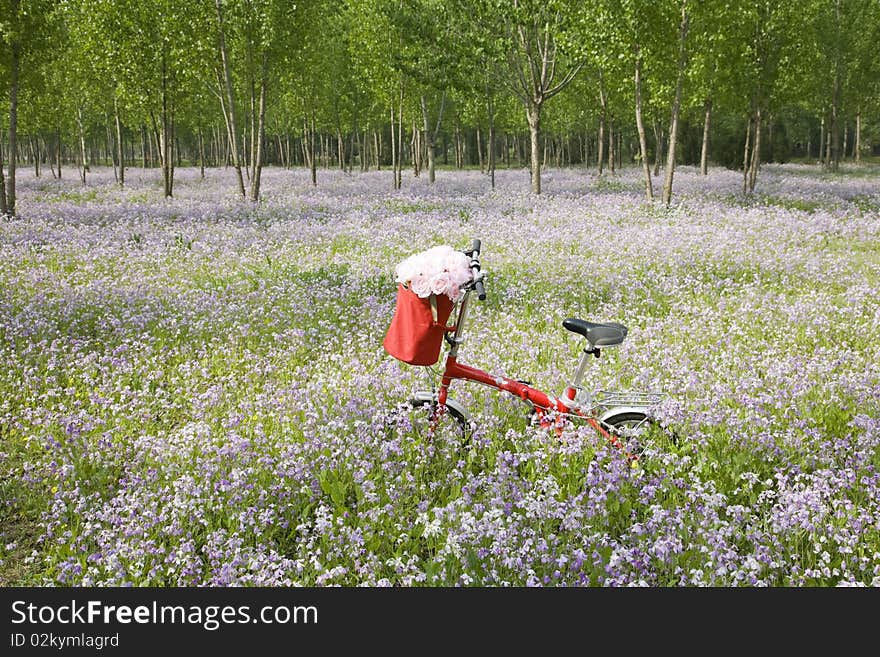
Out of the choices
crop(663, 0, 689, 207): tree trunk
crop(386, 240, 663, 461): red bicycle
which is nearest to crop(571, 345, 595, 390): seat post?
crop(386, 240, 663, 461): red bicycle

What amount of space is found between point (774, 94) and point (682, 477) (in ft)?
99.6

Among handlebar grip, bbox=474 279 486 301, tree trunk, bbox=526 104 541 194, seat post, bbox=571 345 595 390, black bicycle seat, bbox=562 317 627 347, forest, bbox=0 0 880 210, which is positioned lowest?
seat post, bbox=571 345 595 390

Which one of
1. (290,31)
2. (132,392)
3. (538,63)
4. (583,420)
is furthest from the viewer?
(538,63)

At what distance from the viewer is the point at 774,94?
2958 centimetres

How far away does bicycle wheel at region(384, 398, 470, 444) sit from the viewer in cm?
598

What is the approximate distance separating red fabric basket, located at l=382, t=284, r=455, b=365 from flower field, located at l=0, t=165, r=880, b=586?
0.95m

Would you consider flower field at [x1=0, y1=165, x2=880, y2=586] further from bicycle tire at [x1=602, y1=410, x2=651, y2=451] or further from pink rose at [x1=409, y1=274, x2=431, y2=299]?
pink rose at [x1=409, y1=274, x2=431, y2=299]

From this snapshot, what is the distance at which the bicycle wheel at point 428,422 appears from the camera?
5.98 meters

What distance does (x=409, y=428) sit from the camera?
19.2 ft

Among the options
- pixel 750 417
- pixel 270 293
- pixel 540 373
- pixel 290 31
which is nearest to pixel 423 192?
pixel 290 31

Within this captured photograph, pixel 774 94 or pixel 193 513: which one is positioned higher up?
pixel 774 94

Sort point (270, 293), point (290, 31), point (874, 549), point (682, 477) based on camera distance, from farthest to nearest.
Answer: point (290, 31), point (270, 293), point (682, 477), point (874, 549)

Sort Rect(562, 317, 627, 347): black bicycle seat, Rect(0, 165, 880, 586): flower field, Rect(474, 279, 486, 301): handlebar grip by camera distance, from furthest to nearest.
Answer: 1. Rect(562, 317, 627, 347): black bicycle seat
2. Rect(474, 279, 486, 301): handlebar grip
3. Rect(0, 165, 880, 586): flower field

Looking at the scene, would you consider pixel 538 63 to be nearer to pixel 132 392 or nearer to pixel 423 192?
pixel 423 192
